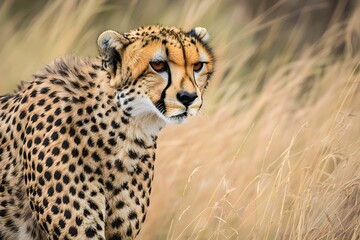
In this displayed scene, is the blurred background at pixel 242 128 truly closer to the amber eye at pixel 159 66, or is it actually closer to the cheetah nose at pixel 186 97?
the amber eye at pixel 159 66

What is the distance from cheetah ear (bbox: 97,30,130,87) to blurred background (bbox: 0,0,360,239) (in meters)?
0.70

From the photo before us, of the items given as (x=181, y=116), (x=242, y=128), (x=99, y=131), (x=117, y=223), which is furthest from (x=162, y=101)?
(x=242, y=128)

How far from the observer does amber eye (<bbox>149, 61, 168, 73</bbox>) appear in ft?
14.8

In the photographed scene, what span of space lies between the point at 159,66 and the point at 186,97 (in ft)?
0.62

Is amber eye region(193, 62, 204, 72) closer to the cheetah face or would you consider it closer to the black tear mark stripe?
the cheetah face

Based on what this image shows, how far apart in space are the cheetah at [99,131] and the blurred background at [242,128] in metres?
0.51

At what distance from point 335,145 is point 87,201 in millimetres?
1503

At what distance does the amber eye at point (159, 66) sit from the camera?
4512 mm

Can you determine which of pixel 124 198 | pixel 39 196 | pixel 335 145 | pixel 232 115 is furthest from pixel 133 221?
pixel 232 115

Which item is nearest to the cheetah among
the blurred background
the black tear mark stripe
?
the black tear mark stripe

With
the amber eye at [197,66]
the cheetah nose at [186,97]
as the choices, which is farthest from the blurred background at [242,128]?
the cheetah nose at [186,97]

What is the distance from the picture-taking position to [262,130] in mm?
6484

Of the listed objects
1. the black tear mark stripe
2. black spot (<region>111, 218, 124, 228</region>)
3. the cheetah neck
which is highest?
the black tear mark stripe

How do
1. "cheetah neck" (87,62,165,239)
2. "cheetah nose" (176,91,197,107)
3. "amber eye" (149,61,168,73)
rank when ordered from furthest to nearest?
"cheetah neck" (87,62,165,239)
"amber eye" (149,61,168,73)
"cheetah nose" (176,91,197,107)
